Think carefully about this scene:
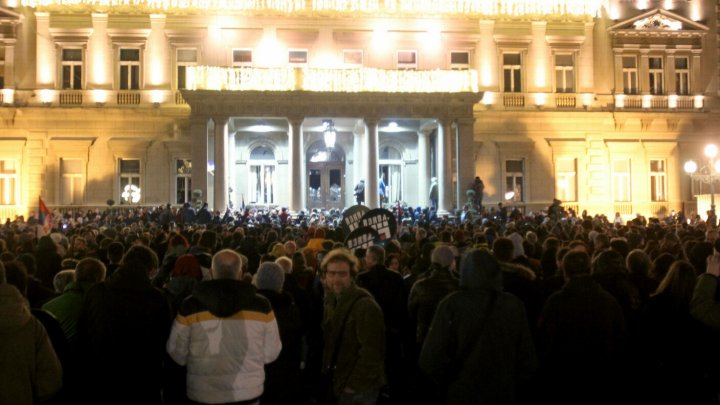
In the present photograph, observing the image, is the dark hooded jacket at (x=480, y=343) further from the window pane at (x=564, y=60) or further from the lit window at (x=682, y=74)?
the lit window at (x=682, y=74)

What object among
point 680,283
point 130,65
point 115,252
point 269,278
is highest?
point 130,65

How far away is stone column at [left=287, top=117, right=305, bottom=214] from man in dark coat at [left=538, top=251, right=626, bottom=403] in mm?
26264

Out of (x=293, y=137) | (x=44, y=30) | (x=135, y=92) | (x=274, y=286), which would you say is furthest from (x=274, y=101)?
(x=274, y=286)

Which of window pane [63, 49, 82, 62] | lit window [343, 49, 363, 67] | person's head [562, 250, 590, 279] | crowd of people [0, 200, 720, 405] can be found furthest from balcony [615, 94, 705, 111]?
person's head [562, 250, 590, 279]

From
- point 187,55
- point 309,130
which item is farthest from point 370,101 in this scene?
point 187,55

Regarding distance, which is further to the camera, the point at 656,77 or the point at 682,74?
the point at 682,74

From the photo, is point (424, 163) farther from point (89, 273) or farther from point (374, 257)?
point (89, 273)

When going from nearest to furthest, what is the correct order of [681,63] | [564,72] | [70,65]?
[70,65] < [564,72] < [681,63]

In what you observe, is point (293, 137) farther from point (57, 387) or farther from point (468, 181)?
point (57, 387)

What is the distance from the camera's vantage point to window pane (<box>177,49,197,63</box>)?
37438mm

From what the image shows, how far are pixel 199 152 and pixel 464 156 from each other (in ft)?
38.6

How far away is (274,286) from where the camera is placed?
7031 millimetres

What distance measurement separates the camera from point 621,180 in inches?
1572

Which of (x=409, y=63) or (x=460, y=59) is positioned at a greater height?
(x=460, y=59)
